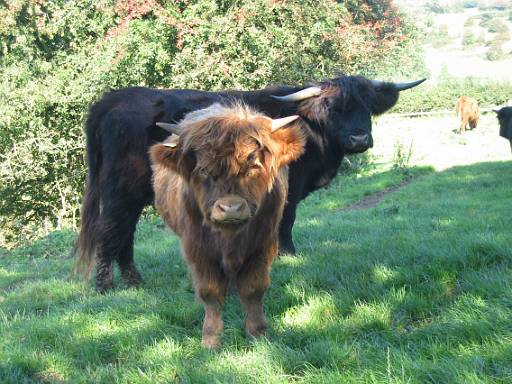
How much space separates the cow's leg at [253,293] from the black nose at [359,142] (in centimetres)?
290

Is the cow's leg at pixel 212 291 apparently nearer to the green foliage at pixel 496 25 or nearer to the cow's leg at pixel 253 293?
the cow's leg at pixel 253 293

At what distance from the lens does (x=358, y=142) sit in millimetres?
6586

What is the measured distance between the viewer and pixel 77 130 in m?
14.7

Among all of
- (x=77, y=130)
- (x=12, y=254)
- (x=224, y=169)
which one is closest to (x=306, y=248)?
(x=224, y=169)

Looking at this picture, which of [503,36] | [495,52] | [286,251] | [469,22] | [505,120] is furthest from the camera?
[469,22]

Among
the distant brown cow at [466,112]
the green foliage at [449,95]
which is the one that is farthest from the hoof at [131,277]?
the green foliage at [449,95]

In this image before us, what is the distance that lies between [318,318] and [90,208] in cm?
305

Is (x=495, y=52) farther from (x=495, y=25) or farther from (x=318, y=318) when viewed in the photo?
(x=318, y=318)

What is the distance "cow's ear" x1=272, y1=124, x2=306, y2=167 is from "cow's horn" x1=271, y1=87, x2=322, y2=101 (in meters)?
2.56

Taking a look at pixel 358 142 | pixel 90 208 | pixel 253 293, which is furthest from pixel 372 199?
pixel 253 293

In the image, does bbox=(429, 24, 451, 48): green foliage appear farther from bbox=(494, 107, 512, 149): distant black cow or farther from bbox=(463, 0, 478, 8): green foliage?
bbox=(494, 107, 512, 149): distant black cow

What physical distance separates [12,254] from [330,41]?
9276mm

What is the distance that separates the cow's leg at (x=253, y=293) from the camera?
4.03m

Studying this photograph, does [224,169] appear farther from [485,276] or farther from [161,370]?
[485,276]
